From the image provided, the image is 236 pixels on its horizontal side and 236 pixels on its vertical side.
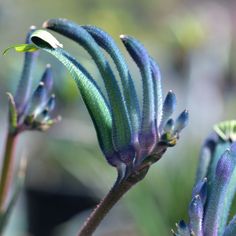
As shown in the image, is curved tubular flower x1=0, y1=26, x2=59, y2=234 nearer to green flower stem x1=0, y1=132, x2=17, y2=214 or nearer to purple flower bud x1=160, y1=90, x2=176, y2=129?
green flower stem x1=0, y1=132, x2=17, y2=214

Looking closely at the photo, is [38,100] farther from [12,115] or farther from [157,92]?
[157,92]

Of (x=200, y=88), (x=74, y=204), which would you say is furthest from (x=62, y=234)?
(x=200, y=88)

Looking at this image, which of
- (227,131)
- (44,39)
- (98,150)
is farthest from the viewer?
(98,150)

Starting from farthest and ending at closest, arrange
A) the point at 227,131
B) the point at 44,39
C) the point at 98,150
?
the point at 98,150
the point at 227,131
the point at 44,39

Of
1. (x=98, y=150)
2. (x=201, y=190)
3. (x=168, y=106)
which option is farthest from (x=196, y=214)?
(x=98, y=150)

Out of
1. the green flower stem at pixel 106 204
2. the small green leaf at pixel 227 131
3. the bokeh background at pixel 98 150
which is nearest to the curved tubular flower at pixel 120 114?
the green flower stem at pixel 106 204

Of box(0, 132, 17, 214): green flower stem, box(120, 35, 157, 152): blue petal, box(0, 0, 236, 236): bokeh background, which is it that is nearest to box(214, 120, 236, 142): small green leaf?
box(120, 35, 157, 152): blue petal

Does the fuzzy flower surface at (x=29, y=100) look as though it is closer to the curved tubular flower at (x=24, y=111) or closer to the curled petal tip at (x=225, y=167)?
the curved tubular flower at (x=24, y=111)
